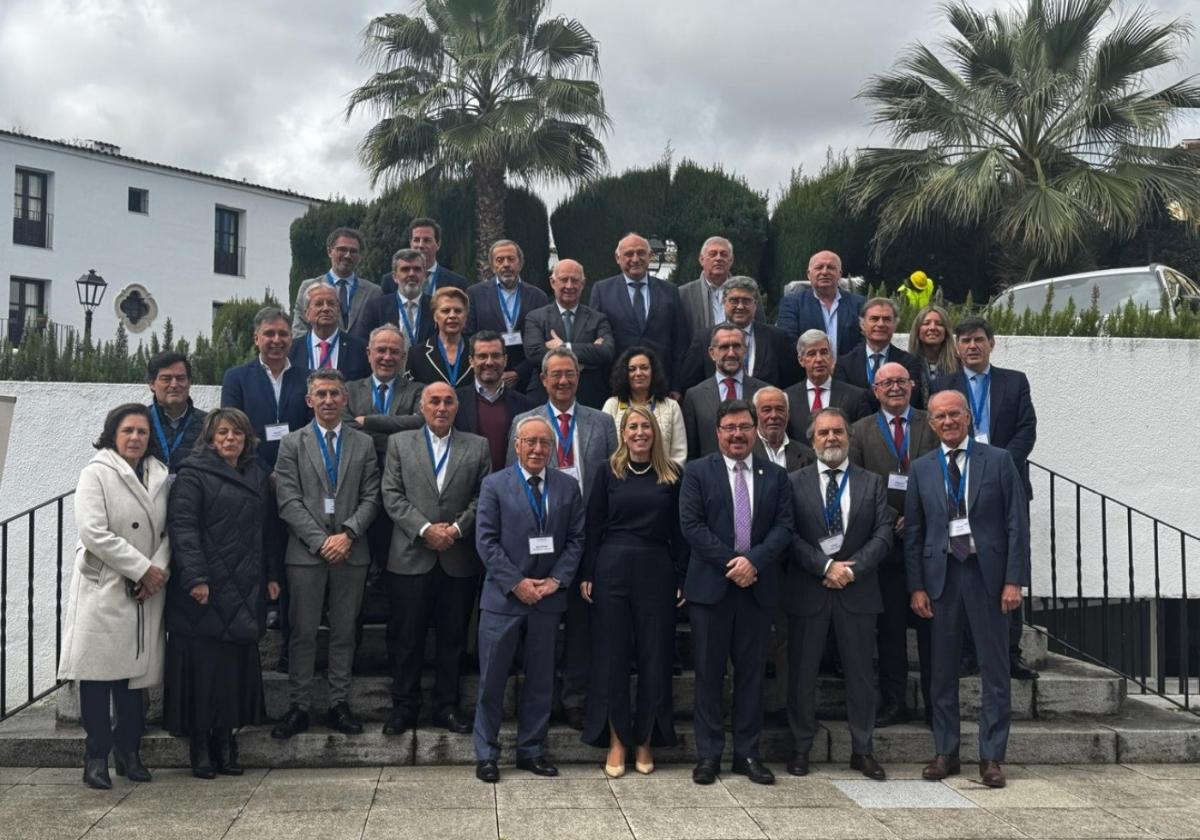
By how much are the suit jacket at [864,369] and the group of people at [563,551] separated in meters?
0.33

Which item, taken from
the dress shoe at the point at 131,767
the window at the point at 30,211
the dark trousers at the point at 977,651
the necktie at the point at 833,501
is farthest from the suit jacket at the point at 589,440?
the window at the point at 30,211

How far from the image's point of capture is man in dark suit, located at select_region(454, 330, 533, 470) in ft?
20.6

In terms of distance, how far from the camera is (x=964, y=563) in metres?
5.70

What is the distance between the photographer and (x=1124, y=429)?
8570 millimetres

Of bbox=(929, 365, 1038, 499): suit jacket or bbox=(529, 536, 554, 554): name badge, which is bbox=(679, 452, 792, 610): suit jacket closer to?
bbox=(529, 536, 554, 554): name badge

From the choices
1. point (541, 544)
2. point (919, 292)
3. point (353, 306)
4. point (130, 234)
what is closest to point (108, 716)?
point (541, 544)

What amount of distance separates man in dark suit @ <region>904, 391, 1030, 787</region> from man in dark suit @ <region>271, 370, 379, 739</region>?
2.79 meters

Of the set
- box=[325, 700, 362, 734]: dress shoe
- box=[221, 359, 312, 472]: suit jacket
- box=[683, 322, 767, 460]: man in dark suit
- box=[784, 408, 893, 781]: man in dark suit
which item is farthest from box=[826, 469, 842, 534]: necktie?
box=[221, 359, 312, 472]: suit jacket

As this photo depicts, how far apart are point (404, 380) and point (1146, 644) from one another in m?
6.35

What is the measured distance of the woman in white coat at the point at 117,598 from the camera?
543cm

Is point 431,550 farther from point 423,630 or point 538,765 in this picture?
point 538,765

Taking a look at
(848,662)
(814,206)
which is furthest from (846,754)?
(814,206)

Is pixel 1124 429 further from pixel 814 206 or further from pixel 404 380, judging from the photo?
pixel 814 206

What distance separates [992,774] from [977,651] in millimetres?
577
